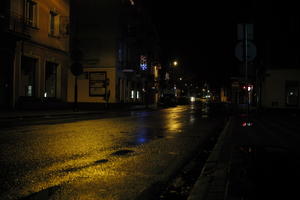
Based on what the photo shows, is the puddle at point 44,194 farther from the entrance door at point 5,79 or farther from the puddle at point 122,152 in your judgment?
the entrance door at point 5,79

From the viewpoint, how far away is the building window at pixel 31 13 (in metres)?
24.3

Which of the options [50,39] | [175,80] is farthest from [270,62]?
[175,80]

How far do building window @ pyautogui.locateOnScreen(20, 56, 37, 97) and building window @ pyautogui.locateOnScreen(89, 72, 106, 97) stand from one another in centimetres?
1265

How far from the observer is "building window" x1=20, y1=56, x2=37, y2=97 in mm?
24172

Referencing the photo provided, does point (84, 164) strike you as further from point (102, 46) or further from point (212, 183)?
point (102, 46)

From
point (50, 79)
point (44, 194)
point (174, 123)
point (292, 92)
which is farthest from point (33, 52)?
point (292, 92)

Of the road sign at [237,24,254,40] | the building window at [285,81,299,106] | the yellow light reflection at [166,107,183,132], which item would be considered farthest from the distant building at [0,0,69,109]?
the building window at [285,81,299,106]

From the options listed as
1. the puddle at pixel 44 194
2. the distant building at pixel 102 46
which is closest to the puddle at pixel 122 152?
the puddle at pixel 44 194

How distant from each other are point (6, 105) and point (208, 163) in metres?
19.5

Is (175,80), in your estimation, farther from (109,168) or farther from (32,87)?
(109,168)

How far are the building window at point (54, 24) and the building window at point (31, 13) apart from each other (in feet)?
7.62

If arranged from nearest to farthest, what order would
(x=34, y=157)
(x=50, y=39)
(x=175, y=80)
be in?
(x=34, y=157) → (x=50, y=39) → (x=175, y=80)

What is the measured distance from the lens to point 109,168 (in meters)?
6.04

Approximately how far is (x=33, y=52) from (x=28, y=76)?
1871mm
